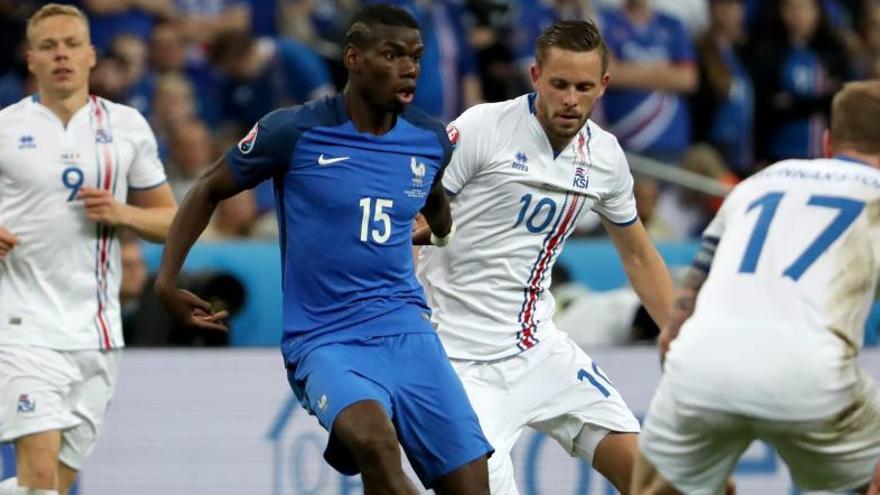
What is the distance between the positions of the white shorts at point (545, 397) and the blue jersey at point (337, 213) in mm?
774

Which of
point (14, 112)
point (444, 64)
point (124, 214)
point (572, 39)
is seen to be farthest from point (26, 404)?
point (444, 64)

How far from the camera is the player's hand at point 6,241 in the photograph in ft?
25.3

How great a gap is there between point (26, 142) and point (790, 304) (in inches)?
148

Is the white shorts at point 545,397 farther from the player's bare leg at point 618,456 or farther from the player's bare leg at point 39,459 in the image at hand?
the player's bare leg at point 39,459

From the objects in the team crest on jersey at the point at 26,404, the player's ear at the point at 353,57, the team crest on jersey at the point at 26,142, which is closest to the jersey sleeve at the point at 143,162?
the team crest on jersey at the point at 26,142

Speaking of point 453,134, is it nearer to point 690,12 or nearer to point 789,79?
point 789,79

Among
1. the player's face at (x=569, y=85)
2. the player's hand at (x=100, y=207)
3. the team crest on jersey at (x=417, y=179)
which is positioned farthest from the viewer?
the player's hand at (x=100, y=207)

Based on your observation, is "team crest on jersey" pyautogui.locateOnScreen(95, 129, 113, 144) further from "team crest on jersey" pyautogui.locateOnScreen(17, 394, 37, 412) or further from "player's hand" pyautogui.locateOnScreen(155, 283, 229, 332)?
"player's hand" pyautogui.locateOnScreen(155, 283, 229, 332)

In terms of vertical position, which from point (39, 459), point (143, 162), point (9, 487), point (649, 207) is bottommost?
point (9, 487)

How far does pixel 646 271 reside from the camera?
7.55m

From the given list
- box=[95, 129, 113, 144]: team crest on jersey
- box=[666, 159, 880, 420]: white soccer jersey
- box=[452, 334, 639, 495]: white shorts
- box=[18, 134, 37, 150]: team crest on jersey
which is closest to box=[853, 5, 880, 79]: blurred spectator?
box=[452, 334, 639, 495]: white shorts

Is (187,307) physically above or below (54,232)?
above

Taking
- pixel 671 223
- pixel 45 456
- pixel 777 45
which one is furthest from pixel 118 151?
pixel 777 45

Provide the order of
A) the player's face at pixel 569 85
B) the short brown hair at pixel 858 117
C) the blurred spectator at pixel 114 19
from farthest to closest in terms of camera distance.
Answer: the blurred spectator at pixel 114 19 → the player's face at pixel 569 85 → the short brown hair at pixel 858 117
